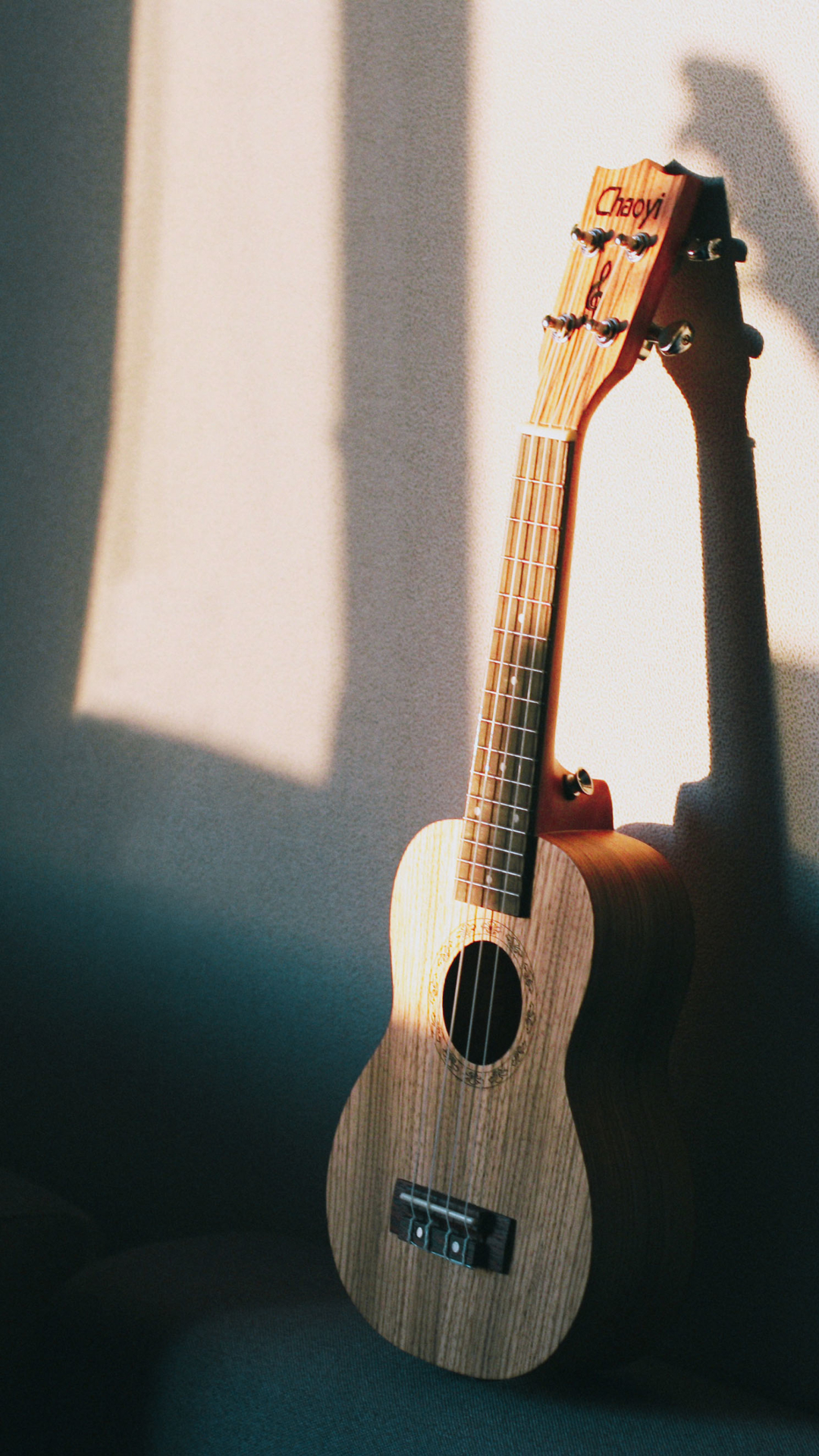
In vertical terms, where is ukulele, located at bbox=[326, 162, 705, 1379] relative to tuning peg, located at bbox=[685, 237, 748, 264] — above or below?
below

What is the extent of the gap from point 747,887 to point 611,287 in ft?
1.69

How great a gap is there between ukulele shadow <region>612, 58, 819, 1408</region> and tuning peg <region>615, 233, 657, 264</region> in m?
0.11

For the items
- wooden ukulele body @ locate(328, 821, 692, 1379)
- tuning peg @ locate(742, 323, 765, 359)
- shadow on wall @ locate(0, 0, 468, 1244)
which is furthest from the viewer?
shadow on wall @ locate(0, 0, 468, 1244)

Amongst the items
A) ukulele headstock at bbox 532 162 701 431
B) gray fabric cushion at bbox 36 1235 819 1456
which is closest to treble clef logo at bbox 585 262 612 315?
ukulele headstock at bbox 532 162 701 431

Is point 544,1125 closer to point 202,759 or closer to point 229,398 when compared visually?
point 202,759

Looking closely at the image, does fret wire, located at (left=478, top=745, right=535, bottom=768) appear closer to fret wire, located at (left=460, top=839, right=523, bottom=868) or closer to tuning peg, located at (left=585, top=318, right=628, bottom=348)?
fret wire, located at (left=460, top=839, right=523, bottom=868)

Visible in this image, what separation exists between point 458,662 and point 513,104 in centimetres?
55

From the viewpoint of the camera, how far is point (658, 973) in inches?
39.1

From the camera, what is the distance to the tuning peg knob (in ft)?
3.36

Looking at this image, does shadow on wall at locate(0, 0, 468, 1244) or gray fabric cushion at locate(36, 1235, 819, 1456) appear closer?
gray fabric cushion at locate(36, 1235, 819, 1456)

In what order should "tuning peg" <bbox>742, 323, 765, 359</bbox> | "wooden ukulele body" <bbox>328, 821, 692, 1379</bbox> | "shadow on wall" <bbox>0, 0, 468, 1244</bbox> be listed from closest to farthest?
1. "wooden ukulele body" <bbox>328, 821, 692, 1379</bbox>
2. "tuning peg" <bbox>742, 323, 765, 359</bbox>
3. "shadow on wall" <bbox>0, 0, 468, 1244</bbox>

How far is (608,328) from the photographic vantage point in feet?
3.18

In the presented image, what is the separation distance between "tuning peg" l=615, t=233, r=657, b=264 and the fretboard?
15 cm

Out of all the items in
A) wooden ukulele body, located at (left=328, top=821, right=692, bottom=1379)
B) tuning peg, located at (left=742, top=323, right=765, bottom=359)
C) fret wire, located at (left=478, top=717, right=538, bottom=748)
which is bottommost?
wooden ukulele body, located at (left=328, top=821, right=692, bottom=1379)
